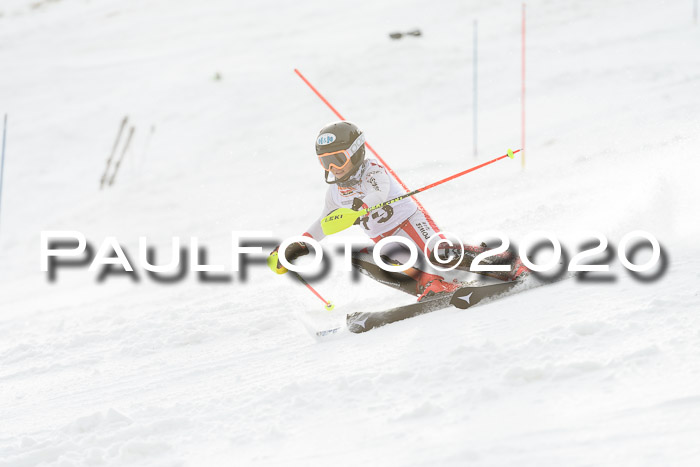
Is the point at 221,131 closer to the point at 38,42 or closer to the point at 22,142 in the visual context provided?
the point at 22,142

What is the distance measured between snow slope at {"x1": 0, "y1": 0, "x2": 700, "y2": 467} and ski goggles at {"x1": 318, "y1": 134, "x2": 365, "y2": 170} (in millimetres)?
1100

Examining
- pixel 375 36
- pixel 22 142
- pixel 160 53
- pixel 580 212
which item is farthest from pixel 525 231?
pixel 160 53

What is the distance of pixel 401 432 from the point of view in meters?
2.96

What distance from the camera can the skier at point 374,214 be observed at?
4512 millimetres

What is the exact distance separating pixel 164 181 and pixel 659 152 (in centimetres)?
870

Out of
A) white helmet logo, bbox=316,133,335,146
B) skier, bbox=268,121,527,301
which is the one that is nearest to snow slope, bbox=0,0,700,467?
skier, bbox=268,121,527,301

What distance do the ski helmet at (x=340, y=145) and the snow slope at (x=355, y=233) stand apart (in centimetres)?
111

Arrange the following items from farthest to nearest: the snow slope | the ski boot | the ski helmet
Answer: the ski boot, the ski helmet, the snow slope

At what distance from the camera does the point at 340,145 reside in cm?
446

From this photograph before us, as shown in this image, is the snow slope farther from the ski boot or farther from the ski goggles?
the ski goggles

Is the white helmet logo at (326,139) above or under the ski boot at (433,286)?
above

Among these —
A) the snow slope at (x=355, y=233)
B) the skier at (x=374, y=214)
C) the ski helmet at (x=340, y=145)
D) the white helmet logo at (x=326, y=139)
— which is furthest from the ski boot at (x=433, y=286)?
the white helmet logo at (x=326, y=139)

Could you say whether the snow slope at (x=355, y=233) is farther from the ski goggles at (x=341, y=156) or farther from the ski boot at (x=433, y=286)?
the ski goggles at (x=341, y=156)

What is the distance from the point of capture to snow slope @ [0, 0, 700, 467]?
3.04 m
